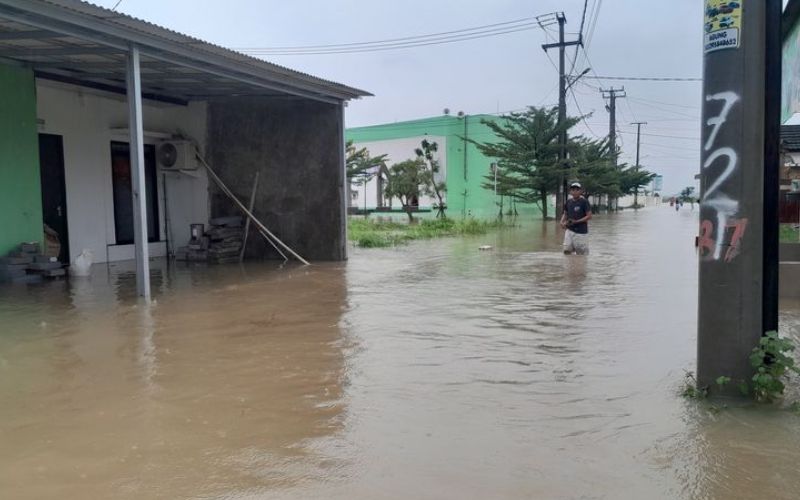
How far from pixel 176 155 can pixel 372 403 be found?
11.2 m

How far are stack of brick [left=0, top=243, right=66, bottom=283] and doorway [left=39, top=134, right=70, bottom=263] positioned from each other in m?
1.32

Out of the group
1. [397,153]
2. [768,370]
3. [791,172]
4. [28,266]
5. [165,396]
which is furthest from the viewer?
[397,153]

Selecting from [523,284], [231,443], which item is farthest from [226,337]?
[523,284]

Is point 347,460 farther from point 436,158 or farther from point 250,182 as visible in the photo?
point 436,158

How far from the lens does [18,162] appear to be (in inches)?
437

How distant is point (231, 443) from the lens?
161 inches

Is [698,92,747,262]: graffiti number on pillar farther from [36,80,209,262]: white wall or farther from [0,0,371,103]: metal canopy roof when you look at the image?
[36,80,209,262]: white wall

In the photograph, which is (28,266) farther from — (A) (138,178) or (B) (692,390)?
(B) (692,390)

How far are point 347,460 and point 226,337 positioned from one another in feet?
11.2

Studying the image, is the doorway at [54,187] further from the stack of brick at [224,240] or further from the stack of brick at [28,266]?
the stack of brick at [224,240]

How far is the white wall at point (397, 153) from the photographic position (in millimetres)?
42875

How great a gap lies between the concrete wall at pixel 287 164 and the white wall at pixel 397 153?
2728 cm

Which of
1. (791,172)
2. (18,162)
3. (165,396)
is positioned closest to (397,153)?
(791,172)

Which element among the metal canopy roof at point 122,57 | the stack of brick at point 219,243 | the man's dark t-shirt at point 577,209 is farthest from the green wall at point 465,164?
the metal canopy roof at point 122,57
